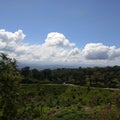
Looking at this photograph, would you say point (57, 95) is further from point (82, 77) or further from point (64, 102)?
point (82, 77)

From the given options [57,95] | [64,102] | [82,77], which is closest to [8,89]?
[64,102]

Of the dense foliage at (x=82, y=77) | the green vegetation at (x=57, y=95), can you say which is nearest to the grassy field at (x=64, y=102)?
the green vegetation at (x=57, y=95)

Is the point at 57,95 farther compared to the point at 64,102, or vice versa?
the point at 57,95

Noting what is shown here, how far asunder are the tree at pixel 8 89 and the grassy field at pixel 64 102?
5.66 ft

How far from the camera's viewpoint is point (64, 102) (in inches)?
3152

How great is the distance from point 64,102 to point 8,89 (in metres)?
57.6

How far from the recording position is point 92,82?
115m

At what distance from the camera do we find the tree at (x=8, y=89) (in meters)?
23.0

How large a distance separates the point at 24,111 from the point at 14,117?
2252 mm

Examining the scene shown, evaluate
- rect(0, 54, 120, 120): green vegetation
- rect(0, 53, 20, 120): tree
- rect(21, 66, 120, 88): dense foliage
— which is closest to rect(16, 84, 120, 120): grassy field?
rect(0, 54, 120, 120): green vegetation

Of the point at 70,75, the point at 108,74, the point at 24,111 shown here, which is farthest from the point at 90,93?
the point at 24,111

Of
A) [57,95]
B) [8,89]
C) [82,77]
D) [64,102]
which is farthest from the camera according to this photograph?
[82,77]

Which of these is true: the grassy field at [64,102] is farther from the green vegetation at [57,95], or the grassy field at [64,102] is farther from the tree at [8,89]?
the tree at [8,89]

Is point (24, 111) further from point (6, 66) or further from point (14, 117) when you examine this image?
point (6, 66)
